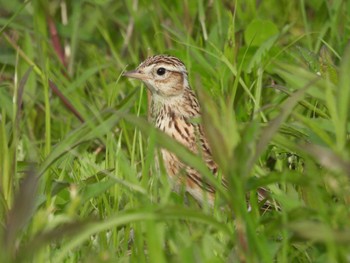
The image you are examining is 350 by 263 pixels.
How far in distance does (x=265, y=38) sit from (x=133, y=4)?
1.28 m

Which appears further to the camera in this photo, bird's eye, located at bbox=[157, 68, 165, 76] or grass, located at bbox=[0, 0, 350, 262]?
bird's eye, located at bbox=[157, 68, 165, 76]

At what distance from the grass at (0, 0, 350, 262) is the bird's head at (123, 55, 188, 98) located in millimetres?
134

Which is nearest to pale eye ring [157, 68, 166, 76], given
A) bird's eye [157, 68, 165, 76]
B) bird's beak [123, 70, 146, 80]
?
bird's eye [157, 68, 165, 76]

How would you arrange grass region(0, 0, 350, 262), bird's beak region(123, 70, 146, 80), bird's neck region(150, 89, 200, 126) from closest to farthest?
1. grass region(0, 0, 350, 262)
2. bird's beak region(123, 70, 146, 80)
3. bird's neck region(150, 89, 200, 126)

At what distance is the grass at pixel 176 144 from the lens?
3283 mm

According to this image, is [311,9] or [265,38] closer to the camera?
[265,38]

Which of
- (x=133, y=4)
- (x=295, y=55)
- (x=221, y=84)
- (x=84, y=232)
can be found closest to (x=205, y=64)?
(x=221, y=84)

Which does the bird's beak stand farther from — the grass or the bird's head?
the grass

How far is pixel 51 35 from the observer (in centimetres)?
723

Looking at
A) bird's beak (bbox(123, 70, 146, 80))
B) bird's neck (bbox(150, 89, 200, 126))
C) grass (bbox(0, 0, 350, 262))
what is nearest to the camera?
grass (bbox(0, 0, 350, 262))

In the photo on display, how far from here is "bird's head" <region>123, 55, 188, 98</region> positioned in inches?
234

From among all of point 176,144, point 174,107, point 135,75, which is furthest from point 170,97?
point 176,144

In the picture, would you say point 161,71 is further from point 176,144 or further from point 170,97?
point 176,144

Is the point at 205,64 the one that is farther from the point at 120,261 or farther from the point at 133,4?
the point at 120,261
